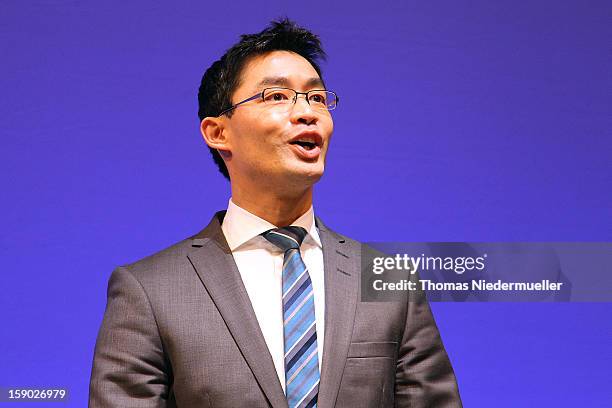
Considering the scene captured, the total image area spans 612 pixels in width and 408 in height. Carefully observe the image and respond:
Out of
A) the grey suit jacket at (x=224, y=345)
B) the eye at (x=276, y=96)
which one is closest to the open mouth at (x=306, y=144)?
the eye at (x=276, y=96)

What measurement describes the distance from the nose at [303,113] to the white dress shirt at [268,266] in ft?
0.63

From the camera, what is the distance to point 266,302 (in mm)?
1572

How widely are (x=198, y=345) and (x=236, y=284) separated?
138 millimetres

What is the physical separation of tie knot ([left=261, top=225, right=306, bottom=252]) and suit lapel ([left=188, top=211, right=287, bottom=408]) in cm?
9

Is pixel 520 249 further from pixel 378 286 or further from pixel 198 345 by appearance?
pixel 198 345

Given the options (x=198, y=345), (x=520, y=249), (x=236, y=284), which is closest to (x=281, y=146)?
(x=236, y=284)

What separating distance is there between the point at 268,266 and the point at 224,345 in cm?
20

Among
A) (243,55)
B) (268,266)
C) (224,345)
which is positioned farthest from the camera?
(243,55)

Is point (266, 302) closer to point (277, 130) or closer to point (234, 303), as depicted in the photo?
point (234, 303)

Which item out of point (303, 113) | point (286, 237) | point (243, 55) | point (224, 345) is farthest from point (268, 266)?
point (243, 55)

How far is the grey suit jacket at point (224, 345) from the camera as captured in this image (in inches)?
57.8

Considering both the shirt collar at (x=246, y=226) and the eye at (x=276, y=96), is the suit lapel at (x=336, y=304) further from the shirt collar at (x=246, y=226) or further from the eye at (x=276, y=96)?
the eye at (x=276, y=96)

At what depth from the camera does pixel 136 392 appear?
4.81ft

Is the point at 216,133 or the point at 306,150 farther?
the point at 216,133
